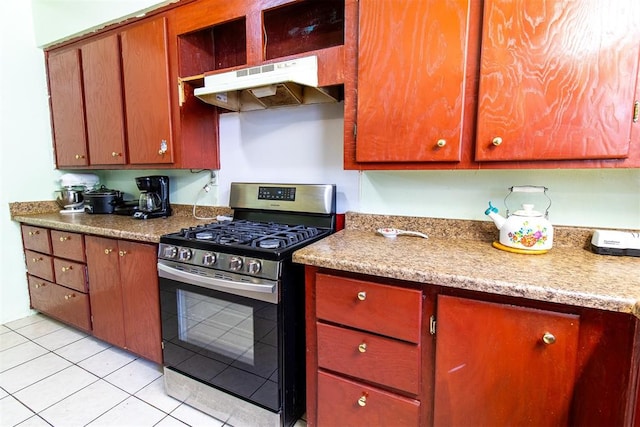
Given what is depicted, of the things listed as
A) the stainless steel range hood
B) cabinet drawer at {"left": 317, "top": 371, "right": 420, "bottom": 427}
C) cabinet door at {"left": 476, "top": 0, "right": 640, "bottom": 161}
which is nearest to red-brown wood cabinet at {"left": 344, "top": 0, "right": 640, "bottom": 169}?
cabinet door at {"left": 476, "top": 0, "right": 640, "bottom": 161}

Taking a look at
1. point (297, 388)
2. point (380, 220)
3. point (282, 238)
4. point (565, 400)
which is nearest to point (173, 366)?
point (297, 388)

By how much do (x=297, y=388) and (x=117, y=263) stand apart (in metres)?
1.29

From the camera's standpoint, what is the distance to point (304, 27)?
1.75 meters

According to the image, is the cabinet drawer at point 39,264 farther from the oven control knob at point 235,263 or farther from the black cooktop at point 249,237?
the oven control knob at point 235,263

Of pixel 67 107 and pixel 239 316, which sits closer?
pixel 239 316

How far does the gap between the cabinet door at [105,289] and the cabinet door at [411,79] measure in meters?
1.65

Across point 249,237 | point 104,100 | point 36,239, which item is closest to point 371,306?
point 249,237

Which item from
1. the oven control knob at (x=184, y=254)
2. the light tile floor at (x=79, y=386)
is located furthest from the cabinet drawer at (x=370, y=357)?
the oven control knob at (x=184, y=254)

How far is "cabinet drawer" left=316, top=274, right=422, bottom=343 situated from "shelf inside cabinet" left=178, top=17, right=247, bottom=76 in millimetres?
1570

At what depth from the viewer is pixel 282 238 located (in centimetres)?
141

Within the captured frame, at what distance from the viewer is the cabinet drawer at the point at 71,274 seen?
209 centimetres

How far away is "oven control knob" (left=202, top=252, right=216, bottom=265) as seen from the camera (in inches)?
54.5

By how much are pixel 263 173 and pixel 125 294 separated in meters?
1.10

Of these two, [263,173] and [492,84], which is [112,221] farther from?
[492,84]
